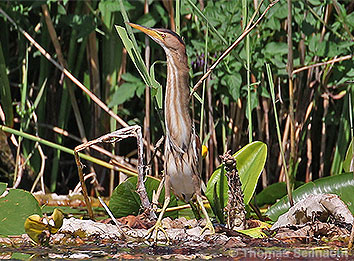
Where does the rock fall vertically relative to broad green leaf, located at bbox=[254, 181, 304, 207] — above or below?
above

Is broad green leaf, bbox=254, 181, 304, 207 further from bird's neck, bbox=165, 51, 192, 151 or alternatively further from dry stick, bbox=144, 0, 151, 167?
bird's neck, bbox=165, 51, 192, 151

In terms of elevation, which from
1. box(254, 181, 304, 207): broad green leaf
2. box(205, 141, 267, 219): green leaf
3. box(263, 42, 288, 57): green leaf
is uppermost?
box(263, 42, 288, 57): green leaf

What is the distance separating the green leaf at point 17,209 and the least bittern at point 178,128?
1.49ft

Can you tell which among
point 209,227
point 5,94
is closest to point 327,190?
point 209,227

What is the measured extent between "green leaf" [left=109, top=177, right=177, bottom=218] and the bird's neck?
0.34 meters

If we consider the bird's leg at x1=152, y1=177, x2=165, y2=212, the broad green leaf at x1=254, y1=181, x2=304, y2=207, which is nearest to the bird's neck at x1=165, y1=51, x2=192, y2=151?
the bird's leg at x1=152, y1=177, x2=165, y2=212

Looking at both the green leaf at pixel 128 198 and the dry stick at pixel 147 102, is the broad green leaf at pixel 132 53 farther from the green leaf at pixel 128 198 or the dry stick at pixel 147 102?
the dry stick at pixel 147 102

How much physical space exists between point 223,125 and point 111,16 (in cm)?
85

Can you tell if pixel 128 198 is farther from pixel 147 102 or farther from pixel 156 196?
pixel 147 102

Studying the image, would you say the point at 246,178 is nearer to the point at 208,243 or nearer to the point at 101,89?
the point at 208,243

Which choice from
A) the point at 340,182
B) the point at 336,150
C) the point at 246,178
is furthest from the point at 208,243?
the point at 336,150

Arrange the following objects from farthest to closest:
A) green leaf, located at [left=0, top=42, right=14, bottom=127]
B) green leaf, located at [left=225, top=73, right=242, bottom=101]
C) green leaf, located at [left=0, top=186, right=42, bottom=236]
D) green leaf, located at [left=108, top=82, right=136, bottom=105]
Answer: green leaf, located at [left=0, top=42, right=14, bottom=127] < green leaf, located at [left=108, top=82, right=136, bottom=105] < green leaf, located at [left=225, top=73, right=242, bottom=101] < green leaf, located at [left=0, top=186, right=42, bottom=236]

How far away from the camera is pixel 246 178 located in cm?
245

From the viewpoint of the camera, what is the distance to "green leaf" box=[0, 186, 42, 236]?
221 cm
